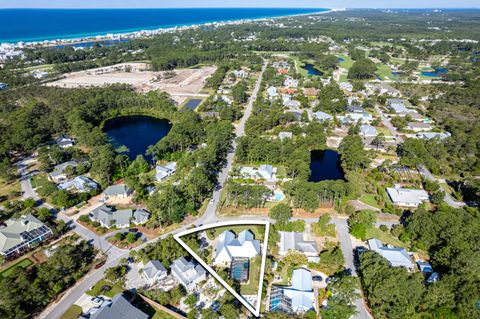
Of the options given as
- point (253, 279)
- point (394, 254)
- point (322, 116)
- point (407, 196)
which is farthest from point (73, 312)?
point (322, 116)

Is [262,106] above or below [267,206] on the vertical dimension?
above

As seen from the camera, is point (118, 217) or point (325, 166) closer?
point (118, 217)

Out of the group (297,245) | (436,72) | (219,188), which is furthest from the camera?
(436,72)

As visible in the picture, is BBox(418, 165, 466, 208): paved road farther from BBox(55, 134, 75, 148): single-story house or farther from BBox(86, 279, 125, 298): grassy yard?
BBox(55, 134, 75, 148): single-story house

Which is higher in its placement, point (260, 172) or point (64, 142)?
Answer: point (64, 142)

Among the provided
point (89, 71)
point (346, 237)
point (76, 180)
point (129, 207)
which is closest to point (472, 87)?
point (346, 237)

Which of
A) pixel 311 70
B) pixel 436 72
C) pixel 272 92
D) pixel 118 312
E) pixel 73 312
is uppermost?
pixel 311 70

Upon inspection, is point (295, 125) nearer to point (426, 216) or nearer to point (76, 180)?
point (426, 216)

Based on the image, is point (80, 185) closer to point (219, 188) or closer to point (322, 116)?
point (219, 188)
